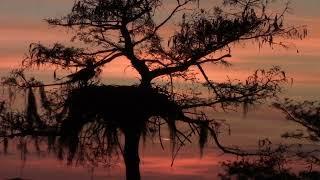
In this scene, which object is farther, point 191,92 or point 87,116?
point 191,92

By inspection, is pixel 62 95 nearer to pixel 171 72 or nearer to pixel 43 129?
pixel 43 129

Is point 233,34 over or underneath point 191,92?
over

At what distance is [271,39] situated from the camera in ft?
74.1

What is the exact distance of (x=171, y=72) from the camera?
2334 cm

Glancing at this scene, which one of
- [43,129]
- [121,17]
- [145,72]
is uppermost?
[121,17]

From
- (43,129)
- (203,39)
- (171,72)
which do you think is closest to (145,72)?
(171,72)

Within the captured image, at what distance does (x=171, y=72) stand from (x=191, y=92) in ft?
3.27

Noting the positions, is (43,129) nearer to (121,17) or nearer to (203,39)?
(121,17)

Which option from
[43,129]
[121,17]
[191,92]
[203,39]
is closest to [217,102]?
[191,92]

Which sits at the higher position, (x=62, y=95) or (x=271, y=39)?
(x=271, y=39)

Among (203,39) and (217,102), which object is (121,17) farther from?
(217,102)

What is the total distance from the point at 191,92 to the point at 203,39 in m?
1.99

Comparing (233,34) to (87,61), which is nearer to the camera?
(233,34)

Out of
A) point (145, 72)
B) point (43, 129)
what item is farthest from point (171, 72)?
point (43, 129)
